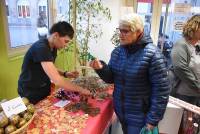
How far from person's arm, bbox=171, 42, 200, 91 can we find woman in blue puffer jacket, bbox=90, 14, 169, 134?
1.97 ft

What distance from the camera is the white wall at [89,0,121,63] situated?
3.32 metres

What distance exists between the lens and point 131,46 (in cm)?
138

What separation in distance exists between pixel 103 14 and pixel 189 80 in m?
1.95

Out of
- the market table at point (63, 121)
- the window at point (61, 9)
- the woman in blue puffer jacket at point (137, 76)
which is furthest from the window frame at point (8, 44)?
the woman in blue puffer jacket at point (137, 76)

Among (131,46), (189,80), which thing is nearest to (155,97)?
(131,46)

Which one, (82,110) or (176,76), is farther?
(176,76)

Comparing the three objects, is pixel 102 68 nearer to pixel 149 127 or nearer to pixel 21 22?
pixel 149 127

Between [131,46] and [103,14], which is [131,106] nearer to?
[131,46]

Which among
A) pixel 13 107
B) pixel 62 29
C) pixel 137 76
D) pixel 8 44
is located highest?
pixel 62 29

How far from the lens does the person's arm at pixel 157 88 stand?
130 centimetres

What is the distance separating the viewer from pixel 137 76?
1344 millimetres

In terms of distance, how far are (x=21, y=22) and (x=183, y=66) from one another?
2130mm

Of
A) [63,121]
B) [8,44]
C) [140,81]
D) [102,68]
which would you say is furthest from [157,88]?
[8,44]

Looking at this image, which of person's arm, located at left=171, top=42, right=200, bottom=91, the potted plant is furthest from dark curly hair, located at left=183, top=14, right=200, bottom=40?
the potted plant
